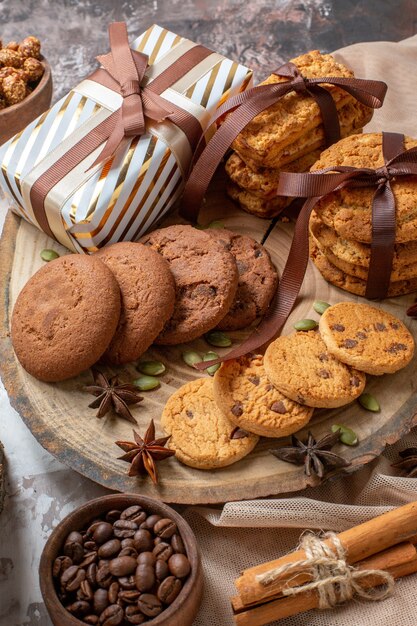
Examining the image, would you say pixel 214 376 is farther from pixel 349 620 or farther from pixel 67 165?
pixel 67 165

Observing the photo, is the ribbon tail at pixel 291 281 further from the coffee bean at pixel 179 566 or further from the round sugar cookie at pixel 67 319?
the coffee bean at pixel 179 566

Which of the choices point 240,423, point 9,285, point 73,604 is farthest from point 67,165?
point 73,604

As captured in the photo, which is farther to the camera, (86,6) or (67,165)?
(86,6)

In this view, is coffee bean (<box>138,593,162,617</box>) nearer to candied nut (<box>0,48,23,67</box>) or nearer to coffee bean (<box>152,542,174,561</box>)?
coffee bean (<box>152,542,174,561</box>)

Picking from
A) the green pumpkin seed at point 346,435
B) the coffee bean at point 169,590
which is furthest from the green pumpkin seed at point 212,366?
the coffee bean at point 169,590

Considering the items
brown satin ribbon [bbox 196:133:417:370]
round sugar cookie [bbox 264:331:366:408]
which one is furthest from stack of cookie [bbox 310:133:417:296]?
round sugar cookie [bbox 264:331:366:408]
